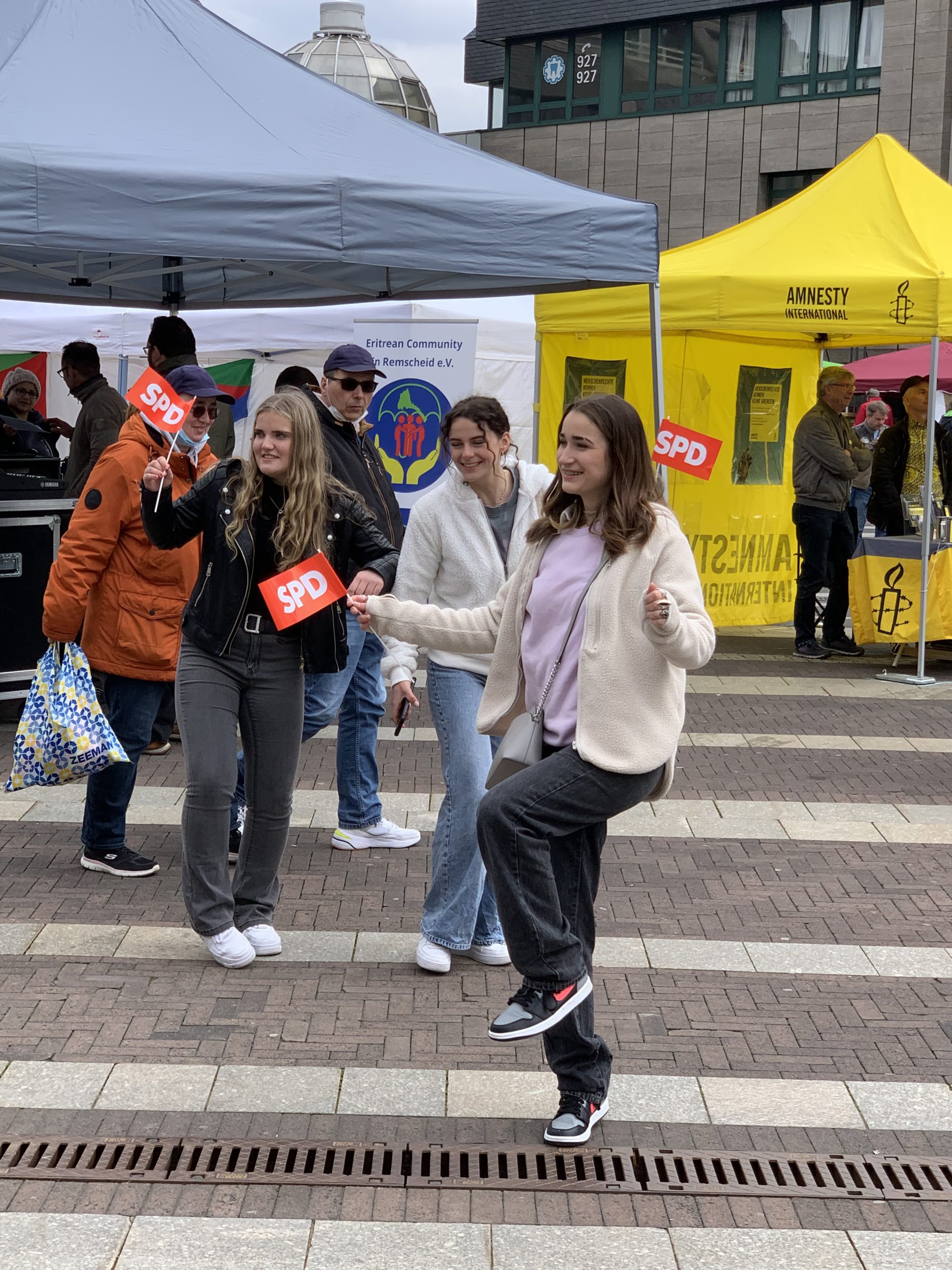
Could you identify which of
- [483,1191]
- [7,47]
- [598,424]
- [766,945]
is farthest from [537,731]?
[7,47]

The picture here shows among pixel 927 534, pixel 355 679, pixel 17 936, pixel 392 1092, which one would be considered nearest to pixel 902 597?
pixel 927 534

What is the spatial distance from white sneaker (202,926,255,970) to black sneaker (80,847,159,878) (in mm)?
1026

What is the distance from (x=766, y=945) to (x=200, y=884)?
6.23ft

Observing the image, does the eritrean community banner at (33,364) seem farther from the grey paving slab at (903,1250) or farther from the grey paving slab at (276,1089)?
the grey paving slab at (903,1250)

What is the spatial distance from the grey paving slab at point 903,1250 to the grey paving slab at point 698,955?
1651 mm

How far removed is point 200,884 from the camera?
15.9 feet

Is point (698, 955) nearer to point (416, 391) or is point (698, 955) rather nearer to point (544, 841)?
point (544, 841)

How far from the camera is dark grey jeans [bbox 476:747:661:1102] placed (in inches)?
139

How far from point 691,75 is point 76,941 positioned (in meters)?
40.5

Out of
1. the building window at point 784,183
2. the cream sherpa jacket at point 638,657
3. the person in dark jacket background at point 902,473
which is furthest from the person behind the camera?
the building window at point 784,183

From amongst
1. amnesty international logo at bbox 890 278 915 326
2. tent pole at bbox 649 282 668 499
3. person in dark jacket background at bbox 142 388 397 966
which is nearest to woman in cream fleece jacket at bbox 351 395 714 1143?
person in dark jacket background at bbox 142 388 397 966

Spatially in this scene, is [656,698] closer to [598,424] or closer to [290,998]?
[598,424]

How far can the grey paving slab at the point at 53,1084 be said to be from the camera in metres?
3.95

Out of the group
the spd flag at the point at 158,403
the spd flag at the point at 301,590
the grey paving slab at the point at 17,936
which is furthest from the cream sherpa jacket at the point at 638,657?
the grey paving slab at the point at 17,936
